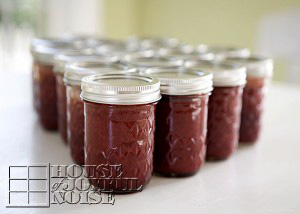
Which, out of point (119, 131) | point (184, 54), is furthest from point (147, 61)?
point (119, 131)

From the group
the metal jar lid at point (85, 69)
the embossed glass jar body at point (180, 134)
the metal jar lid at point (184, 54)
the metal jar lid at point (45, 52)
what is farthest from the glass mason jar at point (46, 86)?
the embossed glass jar body at point (180, 134)

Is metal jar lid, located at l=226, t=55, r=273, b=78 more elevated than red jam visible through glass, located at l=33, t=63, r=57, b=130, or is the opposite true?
metal jar lid, located at l=226, t=55, r=273, b=78

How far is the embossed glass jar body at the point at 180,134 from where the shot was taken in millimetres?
816

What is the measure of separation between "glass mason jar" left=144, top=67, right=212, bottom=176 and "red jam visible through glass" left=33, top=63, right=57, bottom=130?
377mm

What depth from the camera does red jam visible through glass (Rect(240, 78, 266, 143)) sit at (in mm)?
1054

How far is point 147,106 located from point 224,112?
0.25 meters

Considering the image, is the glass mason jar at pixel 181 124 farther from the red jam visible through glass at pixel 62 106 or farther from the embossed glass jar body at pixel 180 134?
the red jam visible through glass at pixel 62 106

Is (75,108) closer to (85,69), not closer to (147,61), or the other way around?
(85,69)

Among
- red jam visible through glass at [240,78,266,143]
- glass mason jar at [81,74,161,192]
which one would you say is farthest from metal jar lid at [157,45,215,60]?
glass mason jar at [81,74,161,192]

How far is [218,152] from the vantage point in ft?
3.11

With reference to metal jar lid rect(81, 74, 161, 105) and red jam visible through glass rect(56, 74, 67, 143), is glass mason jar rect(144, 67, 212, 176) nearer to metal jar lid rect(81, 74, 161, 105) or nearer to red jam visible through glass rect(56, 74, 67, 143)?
metal jar lid rect(81, 74, 161, 105)

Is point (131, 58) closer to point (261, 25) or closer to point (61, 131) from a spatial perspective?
point (61, 131)

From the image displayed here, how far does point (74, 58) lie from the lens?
104 centimetres

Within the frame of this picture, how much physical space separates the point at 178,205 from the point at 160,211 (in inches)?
1.6
